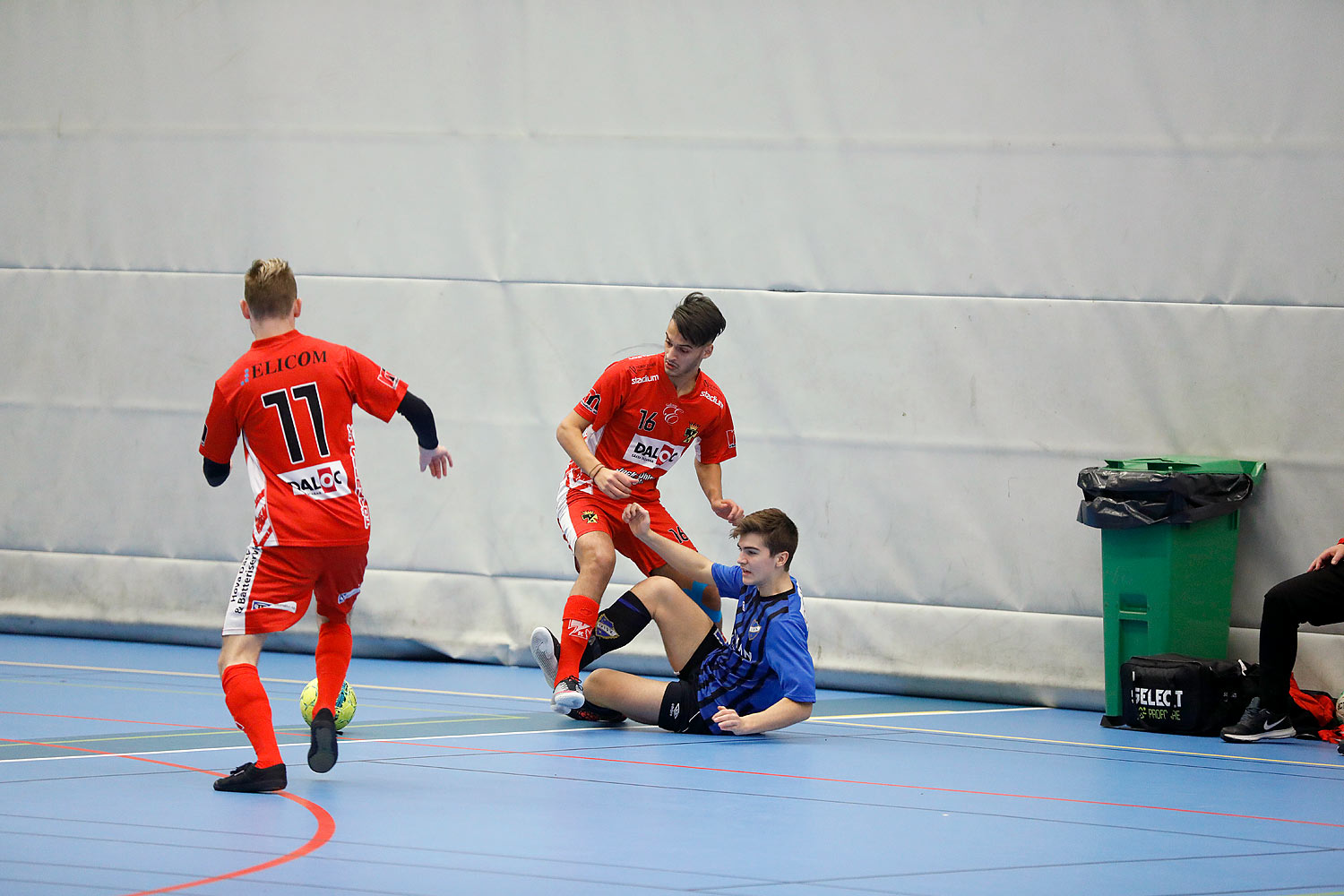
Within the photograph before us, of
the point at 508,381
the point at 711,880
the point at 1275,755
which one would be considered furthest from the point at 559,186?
the point at 711,880

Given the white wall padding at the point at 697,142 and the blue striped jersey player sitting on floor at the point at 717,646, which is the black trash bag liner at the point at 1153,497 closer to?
the white wall padding at the point at 697,142

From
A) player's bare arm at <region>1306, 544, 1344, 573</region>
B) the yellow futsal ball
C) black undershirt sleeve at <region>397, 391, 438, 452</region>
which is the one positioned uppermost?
black undershirt sleeve at <region>397, 391, 438, 452</region>

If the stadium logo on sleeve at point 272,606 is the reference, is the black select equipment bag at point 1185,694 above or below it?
below

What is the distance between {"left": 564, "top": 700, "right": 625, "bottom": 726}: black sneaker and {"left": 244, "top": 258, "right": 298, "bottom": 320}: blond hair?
2.55 m

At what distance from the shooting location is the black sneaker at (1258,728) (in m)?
7.41

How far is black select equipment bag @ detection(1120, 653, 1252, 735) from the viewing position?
24.9 ft

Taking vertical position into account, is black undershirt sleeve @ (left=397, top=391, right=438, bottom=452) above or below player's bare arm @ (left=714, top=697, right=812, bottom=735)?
above

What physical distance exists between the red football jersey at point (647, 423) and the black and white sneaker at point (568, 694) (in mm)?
1053

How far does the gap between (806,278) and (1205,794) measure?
4.13m

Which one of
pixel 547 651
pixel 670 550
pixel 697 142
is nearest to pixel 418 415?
pixel 670 550

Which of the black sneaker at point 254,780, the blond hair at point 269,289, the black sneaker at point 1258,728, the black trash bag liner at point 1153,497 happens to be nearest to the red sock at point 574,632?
the black sneaker at point 254,780

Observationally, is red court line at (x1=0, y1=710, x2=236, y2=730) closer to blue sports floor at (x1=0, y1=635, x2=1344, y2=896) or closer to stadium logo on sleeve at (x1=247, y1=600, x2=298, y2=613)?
blue sports floor at (x1=0, y1=635, x2=1344, y2=896)

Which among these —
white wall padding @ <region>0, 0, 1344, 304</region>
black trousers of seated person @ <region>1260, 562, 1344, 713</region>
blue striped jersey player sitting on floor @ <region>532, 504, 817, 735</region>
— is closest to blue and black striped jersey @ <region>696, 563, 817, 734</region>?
blue striped jersey player sitting on floor @ <region>532, 504, 817, 735</region>

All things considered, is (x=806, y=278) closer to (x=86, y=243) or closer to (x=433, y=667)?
(x=433, y=667)
